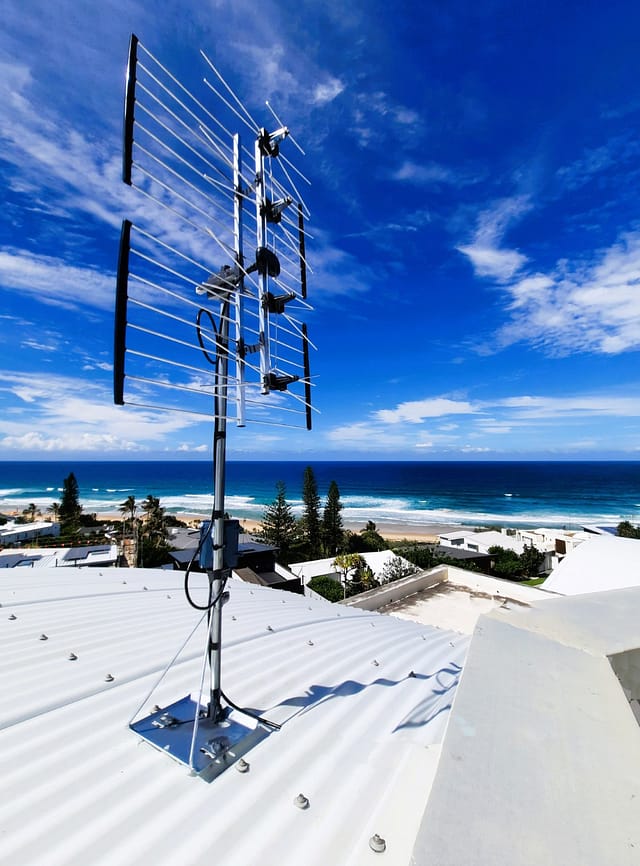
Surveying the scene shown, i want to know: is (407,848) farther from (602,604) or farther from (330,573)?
(330,573)

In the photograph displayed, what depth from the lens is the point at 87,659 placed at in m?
3.10

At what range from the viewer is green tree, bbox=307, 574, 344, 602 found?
16.3m

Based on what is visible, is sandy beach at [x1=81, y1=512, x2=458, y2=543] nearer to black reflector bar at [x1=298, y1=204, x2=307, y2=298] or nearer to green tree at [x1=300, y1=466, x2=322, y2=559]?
green tree at [x1=300, y1=466, x2=322, y2=559]

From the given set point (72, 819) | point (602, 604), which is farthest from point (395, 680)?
point (72, 819)

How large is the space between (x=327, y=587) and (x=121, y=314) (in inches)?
680

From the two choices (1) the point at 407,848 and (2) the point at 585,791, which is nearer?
(2) the point at 585,791

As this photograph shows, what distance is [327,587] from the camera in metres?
17.2

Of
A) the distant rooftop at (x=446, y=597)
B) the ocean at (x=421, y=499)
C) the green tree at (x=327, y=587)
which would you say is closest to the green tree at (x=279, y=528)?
the ocean at (x=421, y=499)

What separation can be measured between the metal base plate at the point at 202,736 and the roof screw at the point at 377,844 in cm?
85

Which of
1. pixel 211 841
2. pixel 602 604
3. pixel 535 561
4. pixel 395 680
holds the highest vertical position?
pixel 602 604

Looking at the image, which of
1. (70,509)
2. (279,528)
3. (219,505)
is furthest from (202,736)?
(70,509)

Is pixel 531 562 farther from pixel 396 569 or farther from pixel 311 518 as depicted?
pixel 311 518

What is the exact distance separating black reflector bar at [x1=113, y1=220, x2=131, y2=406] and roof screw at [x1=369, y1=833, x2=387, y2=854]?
6.95ft

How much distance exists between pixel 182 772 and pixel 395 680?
6.42 feet
